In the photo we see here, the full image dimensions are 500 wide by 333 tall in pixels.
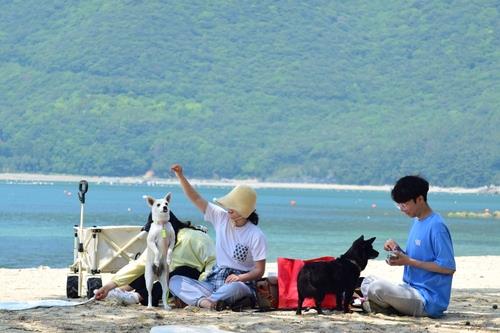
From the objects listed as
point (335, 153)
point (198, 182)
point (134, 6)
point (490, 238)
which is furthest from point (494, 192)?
point (490, 238)

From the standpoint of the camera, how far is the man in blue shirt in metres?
8.05

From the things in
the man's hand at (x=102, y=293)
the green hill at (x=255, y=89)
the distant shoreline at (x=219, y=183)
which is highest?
the green hill at (x=255, y=89)

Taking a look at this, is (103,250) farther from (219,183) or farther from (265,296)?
(219,183)

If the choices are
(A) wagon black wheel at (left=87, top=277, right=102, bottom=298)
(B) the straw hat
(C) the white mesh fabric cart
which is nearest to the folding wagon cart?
(C) the white mesh fabric cart

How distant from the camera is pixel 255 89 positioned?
145125 millimetres

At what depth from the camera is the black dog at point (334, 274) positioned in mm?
8086

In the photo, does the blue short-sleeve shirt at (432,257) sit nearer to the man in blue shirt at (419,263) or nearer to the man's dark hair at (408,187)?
the man in blue shirt at (419,263)

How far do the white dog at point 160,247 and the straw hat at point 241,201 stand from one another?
396mm

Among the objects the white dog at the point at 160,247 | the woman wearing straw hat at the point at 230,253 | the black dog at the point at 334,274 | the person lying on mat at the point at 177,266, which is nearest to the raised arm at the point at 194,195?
the woman wearing straw hat at the point at 230,253

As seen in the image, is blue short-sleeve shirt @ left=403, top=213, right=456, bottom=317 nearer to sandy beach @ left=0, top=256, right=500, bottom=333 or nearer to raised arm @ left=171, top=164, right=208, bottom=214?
sandy beach @ left=0, top=256, right=500, bottom=333

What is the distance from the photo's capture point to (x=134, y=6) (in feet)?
530

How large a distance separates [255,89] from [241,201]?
449 feet

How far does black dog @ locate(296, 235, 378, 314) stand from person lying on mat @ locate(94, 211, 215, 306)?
98 centimetres

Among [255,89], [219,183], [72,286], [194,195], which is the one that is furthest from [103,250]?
[255,89]
